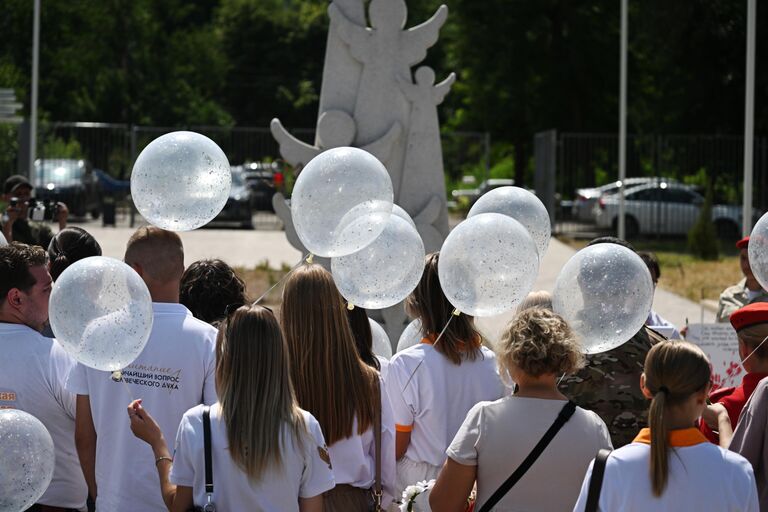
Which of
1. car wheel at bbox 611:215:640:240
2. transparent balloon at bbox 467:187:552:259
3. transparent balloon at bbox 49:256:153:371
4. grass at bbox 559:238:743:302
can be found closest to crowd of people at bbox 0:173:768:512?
transparent balloon at bbox 49:256:153:371

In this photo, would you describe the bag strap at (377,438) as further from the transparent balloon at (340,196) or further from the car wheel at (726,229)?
the car wheel at (726,229)

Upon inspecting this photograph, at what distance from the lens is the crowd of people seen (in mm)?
3562

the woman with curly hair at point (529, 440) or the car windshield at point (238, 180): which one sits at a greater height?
the woman with curly hair at point (529, 440)

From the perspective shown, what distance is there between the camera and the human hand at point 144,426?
387 centimetres

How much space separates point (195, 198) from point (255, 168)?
82.3 feet

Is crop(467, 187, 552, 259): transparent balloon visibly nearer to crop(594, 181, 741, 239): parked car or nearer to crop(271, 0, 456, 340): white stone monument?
crop(271, 0, 456, 340): white stone monument

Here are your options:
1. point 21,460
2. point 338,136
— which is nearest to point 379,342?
point 21,460

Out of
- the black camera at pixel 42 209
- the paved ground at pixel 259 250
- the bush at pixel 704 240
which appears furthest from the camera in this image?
the bush at pixel 704 240

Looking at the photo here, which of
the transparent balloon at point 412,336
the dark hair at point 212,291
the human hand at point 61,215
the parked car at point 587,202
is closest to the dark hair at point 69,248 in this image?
the dark hair at point 212,291

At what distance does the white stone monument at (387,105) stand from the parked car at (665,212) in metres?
17.1

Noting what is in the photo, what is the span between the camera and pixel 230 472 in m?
3.64

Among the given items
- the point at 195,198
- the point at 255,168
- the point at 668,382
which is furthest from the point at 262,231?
the point at 668,382

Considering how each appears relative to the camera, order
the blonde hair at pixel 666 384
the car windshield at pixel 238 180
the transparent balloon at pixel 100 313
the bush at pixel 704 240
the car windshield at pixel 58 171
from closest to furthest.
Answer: the blonde hair at pixel 666 384 → the transparent balloon at pixel 100 313 → the bush at pixel 704 240 → the car windshield at pixel 58 171 → the car windshield at pixel 238 180

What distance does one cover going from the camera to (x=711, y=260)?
22.8 metres
